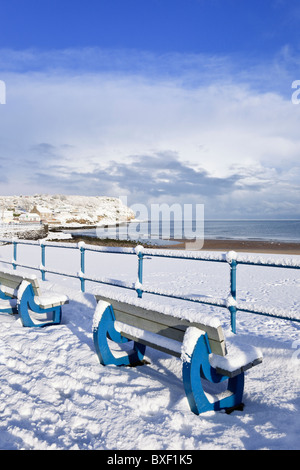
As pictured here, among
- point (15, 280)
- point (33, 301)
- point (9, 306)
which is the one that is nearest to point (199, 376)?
point (33, 301)

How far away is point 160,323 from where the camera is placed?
2.96 m

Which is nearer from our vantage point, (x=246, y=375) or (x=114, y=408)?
(x=114, y=408)

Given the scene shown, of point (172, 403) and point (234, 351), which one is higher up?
point (234, 351)

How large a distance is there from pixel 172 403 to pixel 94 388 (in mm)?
744

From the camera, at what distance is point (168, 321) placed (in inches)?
112

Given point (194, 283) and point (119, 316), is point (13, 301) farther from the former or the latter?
point (194, 283)

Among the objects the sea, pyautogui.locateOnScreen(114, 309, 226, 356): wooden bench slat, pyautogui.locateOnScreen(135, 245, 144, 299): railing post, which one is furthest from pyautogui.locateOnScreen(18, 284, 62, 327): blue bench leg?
the sea

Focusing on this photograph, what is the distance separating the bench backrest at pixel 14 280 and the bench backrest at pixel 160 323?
169 cm

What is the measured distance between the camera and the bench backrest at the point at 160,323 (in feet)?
8.36

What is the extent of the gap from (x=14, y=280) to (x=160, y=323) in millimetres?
3341

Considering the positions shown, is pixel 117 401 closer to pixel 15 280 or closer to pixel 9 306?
pixel 15 280

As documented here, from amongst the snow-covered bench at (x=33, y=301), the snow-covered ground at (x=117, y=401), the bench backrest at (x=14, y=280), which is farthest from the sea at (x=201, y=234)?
the snow-covered ground at (x=117, y=401)

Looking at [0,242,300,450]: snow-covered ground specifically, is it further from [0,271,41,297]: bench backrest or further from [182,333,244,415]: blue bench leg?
[0,271,41,297]: bench backrest
